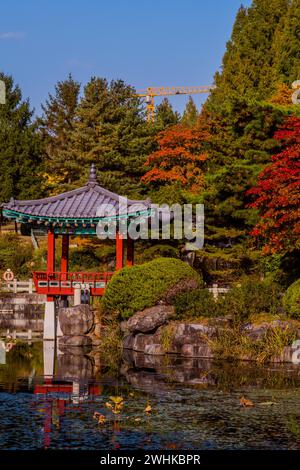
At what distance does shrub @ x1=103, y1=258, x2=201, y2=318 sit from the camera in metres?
27.4

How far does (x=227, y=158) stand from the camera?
35.8m

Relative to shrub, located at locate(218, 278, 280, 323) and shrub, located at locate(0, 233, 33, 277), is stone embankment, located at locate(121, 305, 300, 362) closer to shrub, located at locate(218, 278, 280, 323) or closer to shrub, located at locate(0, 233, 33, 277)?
shrub, located at locate(218, 278, 280, 323)

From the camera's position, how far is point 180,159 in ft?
Answer: 157

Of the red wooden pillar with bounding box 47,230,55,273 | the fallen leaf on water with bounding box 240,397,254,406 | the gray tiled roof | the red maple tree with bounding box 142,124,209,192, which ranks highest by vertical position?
the red maple tree with bounding box 142,124,209,192

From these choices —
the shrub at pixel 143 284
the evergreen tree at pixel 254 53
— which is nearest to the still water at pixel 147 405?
the shrub at pixel 143 284

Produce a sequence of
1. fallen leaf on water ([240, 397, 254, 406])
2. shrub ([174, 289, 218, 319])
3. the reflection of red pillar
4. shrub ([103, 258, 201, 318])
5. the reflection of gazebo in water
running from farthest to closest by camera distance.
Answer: the reflection of gazebo in water
shrub ([103, 258, 201, 318])
shrub ([174, 289, 218, 319])
fallen leaf on water ([240, 397, 254, 406])
the reflection of red pillar

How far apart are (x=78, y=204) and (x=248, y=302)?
30.6 ft

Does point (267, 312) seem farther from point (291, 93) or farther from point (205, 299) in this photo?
point (291, 93)

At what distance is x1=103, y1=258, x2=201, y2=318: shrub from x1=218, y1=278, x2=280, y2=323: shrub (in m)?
1.98

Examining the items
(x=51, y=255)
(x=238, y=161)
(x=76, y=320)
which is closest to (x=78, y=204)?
(x=51, y=255)

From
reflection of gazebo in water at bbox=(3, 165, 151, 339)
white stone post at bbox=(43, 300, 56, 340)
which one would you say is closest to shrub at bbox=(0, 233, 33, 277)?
reflection of gazebo in water at bbox=(3, 165, 151, 339)
